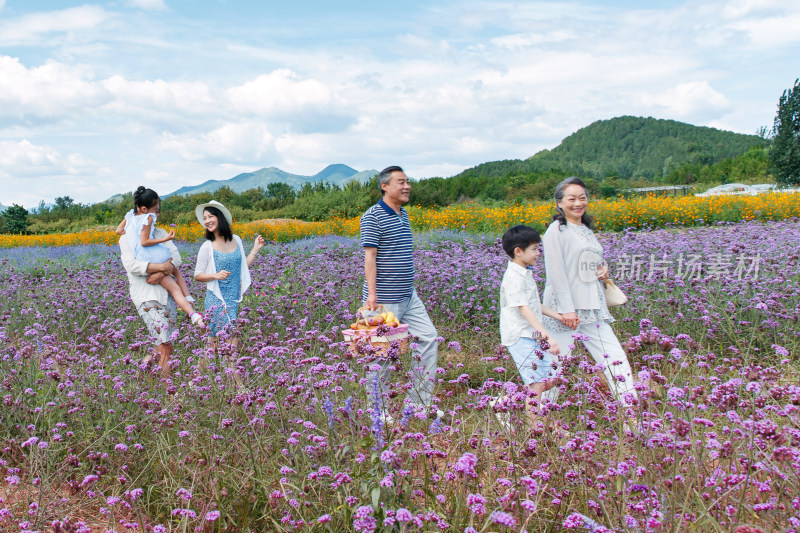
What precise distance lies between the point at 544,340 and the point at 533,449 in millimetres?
959

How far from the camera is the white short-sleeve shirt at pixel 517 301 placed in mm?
3857

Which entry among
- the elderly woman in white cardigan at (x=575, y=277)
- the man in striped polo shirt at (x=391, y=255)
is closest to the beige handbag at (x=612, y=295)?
the elderly woman in white cardigan at (x=575, y=277)

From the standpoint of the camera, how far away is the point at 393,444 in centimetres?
224

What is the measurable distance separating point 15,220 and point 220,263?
29075 mm

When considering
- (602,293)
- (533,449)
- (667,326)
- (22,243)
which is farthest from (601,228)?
(22,243)

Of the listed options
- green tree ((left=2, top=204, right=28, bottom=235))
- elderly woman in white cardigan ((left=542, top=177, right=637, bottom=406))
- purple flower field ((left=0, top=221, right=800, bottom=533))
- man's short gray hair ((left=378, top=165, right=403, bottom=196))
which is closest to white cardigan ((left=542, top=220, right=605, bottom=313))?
elderly woman in white cardigan ((left=542, top=177, right=637, bottom=406))

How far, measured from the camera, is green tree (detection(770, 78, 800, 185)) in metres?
36.6

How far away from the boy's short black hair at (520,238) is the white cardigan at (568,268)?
9 centimetres

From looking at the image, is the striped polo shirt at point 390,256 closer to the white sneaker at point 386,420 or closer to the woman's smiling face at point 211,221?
the white sneaker at point 386,420

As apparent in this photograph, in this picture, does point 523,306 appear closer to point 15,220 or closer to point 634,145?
point 15,220

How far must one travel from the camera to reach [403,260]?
4176 mm

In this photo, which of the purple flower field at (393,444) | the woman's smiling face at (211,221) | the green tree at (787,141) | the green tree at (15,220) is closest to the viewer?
the purple flower field at (393,444)

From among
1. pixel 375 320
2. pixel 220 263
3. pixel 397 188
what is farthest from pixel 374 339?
pixel 220 263

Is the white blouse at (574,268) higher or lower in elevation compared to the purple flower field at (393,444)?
higher
